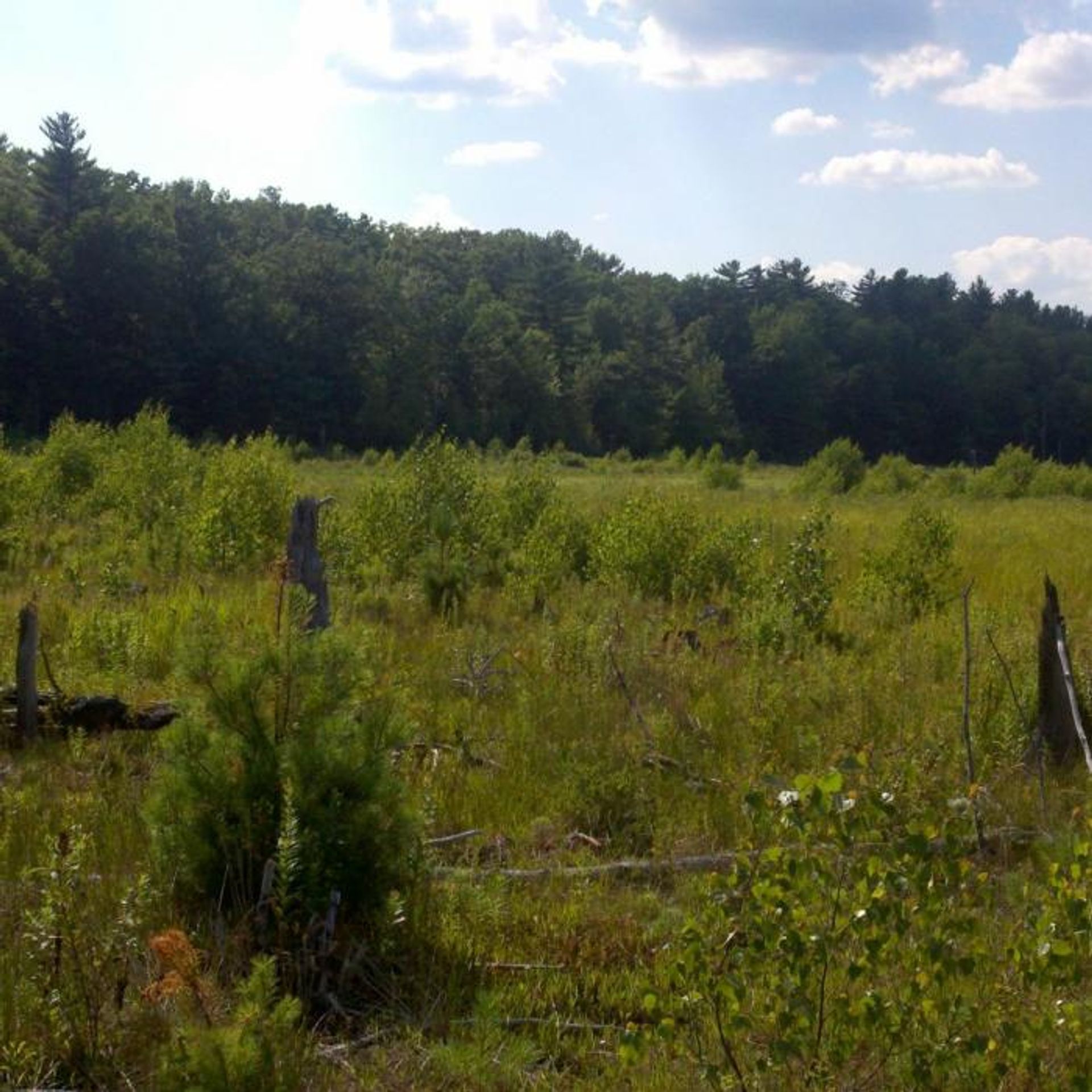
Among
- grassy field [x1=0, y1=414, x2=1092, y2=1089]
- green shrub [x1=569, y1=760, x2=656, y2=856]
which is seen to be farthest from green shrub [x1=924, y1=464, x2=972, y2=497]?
green shrub [x1=569, y1=760, x2=656, y2=856]

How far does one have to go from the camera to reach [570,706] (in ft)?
23.9

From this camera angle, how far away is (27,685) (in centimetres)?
612

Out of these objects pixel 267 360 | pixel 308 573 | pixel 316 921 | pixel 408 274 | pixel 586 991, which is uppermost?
pixel 408 274

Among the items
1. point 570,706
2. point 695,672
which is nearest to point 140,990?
point 570,706

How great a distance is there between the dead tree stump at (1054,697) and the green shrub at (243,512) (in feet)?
23.4

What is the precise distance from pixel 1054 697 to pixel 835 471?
27.2m

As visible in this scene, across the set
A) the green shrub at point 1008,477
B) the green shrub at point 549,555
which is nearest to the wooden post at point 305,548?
the green shrub at point 549,555

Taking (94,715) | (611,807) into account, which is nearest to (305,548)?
(94,715)

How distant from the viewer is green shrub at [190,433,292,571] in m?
11.8

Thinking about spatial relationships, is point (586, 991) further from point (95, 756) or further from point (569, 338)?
point (569, 338)

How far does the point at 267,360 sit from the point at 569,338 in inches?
1011

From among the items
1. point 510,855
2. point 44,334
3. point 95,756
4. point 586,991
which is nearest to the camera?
point 586,991

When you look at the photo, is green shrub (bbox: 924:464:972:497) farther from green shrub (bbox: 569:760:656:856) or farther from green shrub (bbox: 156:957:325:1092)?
green shrub (bbox: 156:957:325:1092)

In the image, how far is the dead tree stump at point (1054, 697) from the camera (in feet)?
21.8
